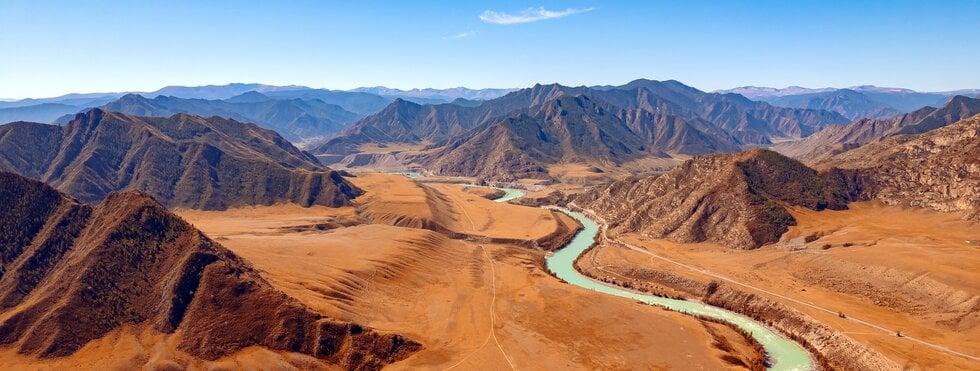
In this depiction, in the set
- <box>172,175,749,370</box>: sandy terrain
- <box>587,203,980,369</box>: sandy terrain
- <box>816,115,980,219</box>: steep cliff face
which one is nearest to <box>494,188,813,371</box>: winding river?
<box>172,175,749,370</box>: sandy terrain

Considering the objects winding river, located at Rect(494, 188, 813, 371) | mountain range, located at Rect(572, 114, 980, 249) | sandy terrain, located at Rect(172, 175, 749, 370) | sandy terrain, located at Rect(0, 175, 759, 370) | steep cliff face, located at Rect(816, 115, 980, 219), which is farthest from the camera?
mountain range, located at Rect(572, 114, 980, 249)

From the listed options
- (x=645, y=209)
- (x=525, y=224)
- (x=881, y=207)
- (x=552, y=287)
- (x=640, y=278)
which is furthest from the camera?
(x=525, y=224)

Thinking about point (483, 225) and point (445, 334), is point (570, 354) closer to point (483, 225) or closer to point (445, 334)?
point (445, 334)

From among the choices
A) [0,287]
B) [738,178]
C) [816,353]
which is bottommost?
[816,353]

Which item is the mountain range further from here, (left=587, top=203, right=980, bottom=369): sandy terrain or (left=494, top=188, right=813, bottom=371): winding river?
(left=494, top=188, right=813, bottom=371): winding river

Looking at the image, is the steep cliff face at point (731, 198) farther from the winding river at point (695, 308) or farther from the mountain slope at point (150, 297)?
the mountain slope at point (150, 297)

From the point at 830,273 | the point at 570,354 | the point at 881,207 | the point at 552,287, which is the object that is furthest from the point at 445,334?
the point at 881,207

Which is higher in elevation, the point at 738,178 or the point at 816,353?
the point at 738,178

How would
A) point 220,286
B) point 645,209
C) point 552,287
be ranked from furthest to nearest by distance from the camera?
point 645,209 → point 552,287 → point 220,286

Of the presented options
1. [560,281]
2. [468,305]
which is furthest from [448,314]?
[560,281]
